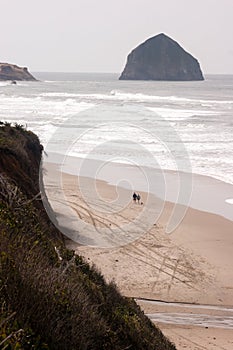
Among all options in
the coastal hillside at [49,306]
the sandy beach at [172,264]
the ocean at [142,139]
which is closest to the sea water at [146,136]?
the ocean at [142,139]

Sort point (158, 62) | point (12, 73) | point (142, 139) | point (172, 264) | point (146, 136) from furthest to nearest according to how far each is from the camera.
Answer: point (158, 62) → point (12, 73) → point (146, 136) → point (142, 139) → point (172, 264)

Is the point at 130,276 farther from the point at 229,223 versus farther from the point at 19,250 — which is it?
the point at 19,250

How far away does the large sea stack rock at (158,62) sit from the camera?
193000 mm

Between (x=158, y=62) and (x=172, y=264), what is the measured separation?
191454 mm

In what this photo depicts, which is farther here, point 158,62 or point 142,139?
point 158,62

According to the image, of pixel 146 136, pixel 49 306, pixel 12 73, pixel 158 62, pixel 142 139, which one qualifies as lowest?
pixel 49 306

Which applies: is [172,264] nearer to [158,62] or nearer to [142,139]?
[142,139]

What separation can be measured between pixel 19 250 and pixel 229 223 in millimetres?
13335

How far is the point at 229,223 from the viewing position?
17.1 metres

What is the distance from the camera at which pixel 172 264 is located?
1320 cm

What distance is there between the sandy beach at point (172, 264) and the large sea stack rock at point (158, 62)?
178219mm

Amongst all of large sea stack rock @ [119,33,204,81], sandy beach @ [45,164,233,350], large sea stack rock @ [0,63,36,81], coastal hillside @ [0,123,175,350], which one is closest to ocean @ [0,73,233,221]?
sandy beach @ [45,164,233,350]

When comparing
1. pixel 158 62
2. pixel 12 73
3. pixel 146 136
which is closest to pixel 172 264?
pixel 146 136

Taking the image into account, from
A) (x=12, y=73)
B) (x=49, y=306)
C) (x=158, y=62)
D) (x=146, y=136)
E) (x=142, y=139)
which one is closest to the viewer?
(x=49, y=306)
